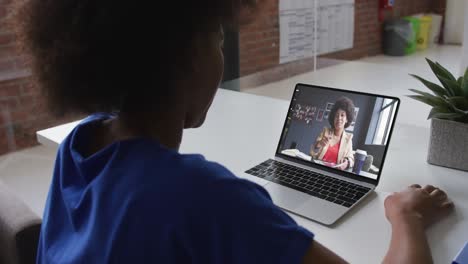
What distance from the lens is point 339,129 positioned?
3.96ft

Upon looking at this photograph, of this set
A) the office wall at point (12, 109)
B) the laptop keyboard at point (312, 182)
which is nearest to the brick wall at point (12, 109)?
the office wall at point (12, 109)

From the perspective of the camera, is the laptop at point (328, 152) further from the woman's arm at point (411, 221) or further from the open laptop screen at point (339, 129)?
the woman's arm at point (411, 221)

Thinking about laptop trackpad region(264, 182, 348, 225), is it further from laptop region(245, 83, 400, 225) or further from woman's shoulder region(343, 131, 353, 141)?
woman's shoulder region(343, 131, 353, 141)

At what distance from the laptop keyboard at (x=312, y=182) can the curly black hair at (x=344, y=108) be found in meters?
0.15

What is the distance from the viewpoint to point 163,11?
0.60 m

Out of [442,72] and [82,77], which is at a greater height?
[82,77]

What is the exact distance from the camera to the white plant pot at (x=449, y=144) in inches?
47.0

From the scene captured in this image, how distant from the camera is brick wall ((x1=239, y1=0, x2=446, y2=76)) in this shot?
3.23m

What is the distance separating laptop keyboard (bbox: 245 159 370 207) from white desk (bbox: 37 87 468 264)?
36mm

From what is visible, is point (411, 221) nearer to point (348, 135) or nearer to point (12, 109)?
point (348, 135)

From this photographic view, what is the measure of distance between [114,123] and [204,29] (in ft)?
0.67

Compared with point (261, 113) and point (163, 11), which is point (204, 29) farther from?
point (261, 113)

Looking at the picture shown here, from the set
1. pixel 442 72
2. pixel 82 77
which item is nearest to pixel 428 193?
pixel 442 72

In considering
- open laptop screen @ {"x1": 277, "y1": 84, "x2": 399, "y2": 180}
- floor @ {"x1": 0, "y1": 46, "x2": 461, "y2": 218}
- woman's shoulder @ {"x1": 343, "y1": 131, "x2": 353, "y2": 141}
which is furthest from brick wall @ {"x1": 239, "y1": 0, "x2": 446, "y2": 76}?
woman's shoulder @ {"x1": 343, "y1": 131, "x2": 353, "y2": 141}
